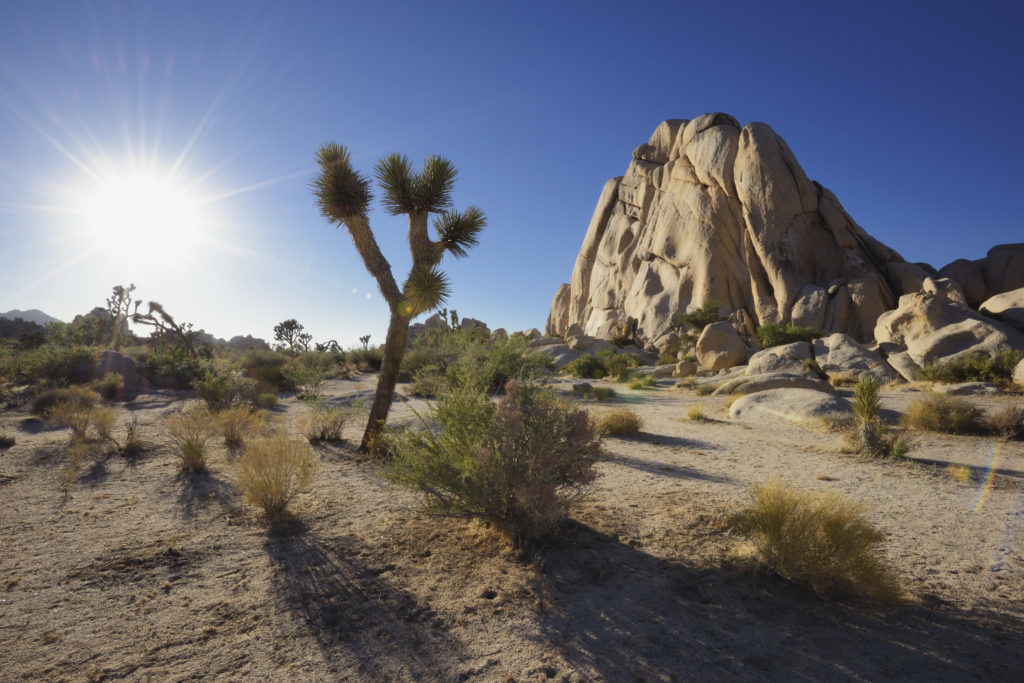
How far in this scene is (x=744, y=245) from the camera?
112 ft

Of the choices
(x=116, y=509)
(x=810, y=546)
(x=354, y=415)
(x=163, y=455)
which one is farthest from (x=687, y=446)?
(x=163, y=455)

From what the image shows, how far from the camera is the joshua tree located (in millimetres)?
7816

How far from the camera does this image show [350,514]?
508cm

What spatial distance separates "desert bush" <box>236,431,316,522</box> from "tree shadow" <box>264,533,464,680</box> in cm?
63

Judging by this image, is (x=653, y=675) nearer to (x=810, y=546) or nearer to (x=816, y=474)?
(x=810, y=546)

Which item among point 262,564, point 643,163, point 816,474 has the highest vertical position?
point 643,163

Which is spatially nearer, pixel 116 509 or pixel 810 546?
pixel 810 546

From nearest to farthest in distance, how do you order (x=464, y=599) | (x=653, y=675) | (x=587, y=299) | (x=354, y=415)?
(x=653, y=675) → (x=464, y=599) → (x=354, y=415) → (x=587, y=299)

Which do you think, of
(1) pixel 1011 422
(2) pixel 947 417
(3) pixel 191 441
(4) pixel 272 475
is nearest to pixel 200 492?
(3) pixel 191 441

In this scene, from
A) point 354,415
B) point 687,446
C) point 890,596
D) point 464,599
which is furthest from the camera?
point 354,415

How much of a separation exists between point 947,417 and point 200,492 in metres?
11.8

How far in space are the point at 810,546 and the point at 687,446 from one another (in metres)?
5.18

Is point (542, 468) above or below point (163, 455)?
above

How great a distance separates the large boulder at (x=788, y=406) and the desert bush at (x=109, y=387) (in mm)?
17341
